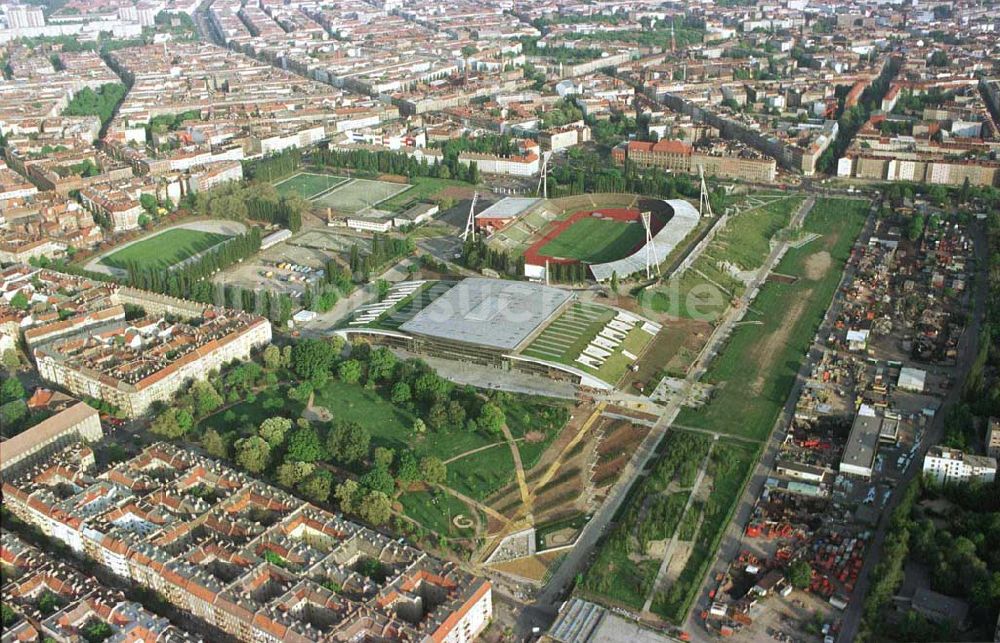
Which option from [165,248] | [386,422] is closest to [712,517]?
[386,422]

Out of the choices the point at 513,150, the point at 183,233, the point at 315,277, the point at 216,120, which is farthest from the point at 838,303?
the point at 216,120

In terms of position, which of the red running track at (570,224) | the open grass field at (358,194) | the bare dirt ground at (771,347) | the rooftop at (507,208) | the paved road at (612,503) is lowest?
the paved road at (612,503)

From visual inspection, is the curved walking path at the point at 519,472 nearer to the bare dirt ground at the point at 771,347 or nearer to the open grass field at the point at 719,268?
the bare dirt ground at the point at 771,347

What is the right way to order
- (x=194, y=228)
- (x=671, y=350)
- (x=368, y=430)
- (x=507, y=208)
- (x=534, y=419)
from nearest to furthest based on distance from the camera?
(x=368, y=430) → (x=534, y=419) → (x=671, y=350) → (x=507, y=208) → (x=194, y=228)

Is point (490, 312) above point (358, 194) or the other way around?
the other way around

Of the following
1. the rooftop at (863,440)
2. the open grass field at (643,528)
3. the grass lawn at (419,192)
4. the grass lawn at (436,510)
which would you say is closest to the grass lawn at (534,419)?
the grass lawn at (436,510)

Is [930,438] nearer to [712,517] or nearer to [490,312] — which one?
[712,517]
